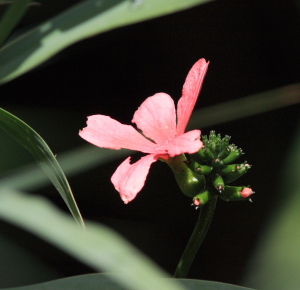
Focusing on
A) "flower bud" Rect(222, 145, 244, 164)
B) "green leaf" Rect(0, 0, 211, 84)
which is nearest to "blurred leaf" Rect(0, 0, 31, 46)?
"green leaf" Rect(0, 0, 211, 84)

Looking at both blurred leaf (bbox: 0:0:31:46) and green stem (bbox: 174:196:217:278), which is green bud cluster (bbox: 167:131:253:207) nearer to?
green stem (bbox: 174:196:217:278)

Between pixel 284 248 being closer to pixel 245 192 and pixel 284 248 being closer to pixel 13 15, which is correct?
pixel 245 192

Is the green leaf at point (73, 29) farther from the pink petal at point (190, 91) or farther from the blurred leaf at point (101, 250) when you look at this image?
the blurred leaf at point (101, 250)

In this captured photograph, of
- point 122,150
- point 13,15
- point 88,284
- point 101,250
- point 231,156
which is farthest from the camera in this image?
point 122,150

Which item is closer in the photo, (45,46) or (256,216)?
(45,46)

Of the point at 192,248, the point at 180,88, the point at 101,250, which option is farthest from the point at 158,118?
the point at 180,88

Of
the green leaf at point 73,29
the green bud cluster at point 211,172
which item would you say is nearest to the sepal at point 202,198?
the green bud cluster at point 211,172

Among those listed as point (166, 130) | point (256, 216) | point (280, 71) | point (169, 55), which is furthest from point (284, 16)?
point (166, 130)

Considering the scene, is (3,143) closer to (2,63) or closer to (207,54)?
(2,63)
